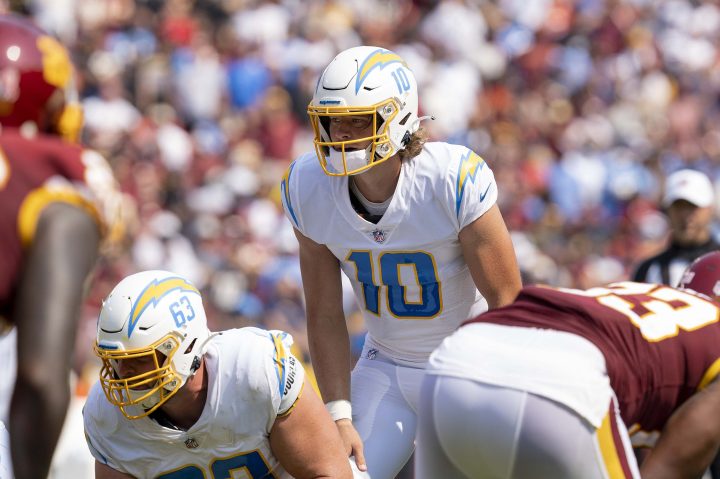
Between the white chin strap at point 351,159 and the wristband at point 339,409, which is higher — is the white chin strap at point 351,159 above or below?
above

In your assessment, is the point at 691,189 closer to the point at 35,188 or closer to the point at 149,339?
the point at 149,339

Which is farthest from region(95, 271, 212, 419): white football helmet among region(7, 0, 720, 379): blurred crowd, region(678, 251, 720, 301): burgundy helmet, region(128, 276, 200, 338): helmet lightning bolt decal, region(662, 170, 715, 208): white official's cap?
region(7, 0, 720, 379): blurred crowd

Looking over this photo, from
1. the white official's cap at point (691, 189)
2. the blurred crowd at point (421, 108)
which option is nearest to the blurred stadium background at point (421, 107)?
the blurred crowd at point (421, 108)

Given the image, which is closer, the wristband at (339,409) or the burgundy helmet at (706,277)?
the burgundy helmet at (706,277)

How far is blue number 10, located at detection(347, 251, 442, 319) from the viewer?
13.1 ft

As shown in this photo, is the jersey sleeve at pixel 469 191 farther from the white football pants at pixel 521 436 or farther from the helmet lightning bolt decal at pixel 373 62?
the white football pants at pixel 521 436

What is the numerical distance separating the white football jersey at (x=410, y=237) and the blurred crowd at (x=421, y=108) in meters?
5.11

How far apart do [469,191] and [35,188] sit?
1.61 metres

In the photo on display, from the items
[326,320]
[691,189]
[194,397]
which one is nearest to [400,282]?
[326,320]

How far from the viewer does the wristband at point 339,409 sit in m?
3.99

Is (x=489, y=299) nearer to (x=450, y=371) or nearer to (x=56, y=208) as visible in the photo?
(x=450, y=371)

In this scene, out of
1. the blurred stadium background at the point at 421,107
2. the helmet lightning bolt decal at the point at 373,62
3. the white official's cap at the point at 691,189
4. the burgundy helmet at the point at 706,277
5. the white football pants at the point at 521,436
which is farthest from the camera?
the blurred stadium background at the point at 421,107

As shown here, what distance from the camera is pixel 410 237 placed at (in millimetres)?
3959

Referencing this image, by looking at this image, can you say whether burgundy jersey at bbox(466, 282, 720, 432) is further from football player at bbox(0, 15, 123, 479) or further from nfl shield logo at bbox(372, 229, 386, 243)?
football player at bbox(0, 15, 123, 479)
